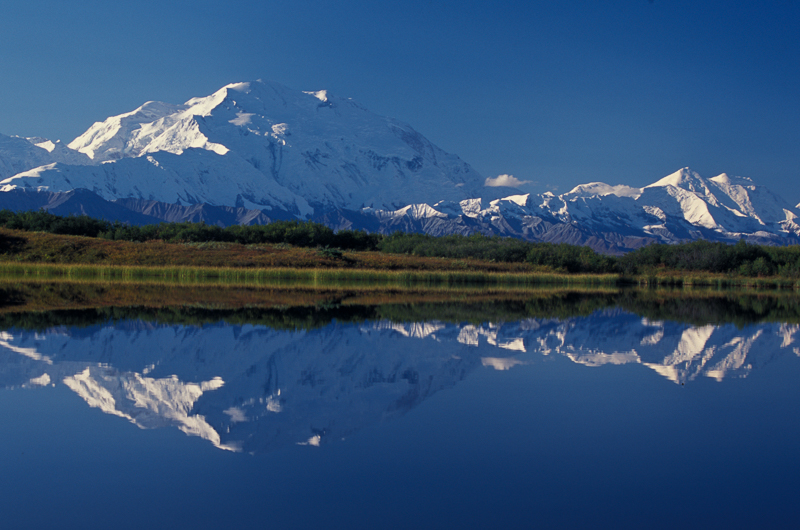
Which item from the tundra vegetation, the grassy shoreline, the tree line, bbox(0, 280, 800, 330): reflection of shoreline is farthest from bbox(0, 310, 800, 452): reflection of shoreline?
the tree line

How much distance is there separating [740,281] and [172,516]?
7414 cm

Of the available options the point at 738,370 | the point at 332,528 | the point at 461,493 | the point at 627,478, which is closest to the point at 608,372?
the point at 738,370

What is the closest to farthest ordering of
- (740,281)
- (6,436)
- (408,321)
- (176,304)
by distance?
(6,436) → (408,321) → (176,304) → (740,281)

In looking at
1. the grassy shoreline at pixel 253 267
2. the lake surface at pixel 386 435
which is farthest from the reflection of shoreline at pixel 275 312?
the grassy shoreline at pixel 253 267

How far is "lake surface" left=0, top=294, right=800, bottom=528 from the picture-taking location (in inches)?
219

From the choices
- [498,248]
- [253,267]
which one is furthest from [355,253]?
[498,248]

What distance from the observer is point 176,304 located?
23766mm

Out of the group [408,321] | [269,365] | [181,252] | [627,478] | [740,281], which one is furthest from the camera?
[740,281]

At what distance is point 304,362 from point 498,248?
69031 mm

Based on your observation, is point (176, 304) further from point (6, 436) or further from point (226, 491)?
point (226, 491)

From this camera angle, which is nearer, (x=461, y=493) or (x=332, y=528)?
(x=332, y=528)

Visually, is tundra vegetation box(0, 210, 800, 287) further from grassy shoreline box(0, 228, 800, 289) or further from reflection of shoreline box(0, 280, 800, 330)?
reflection of shoreline box(0, 280, 800, 330)

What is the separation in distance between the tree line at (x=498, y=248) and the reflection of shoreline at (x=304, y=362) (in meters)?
56.7

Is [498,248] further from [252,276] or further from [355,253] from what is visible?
[252,276]
